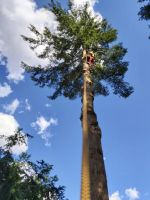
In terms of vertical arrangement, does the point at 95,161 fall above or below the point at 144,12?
below

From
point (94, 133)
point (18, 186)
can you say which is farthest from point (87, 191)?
point (18, 186)

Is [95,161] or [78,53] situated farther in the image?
[78,53]

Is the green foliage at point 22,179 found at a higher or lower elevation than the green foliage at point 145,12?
lower

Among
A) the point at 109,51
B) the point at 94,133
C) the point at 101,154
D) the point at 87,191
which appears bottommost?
the point at 87,191

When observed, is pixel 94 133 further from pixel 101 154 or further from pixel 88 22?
pixel 88 22

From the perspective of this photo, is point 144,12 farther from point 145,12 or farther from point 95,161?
point 95,161

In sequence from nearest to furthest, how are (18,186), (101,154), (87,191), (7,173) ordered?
(87,191)
(101,154)
(18,186)
(7,173)

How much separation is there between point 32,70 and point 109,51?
447 cm

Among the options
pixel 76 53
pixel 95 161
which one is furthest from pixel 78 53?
pixel 95 161

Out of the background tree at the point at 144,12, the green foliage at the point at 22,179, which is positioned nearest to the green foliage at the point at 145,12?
the background tree at the point at 144,12

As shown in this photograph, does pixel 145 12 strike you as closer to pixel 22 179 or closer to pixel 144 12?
pixel 144 12

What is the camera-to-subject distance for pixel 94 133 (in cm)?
1077

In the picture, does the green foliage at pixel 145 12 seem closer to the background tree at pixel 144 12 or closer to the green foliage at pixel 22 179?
the background tree at pixel 144 12

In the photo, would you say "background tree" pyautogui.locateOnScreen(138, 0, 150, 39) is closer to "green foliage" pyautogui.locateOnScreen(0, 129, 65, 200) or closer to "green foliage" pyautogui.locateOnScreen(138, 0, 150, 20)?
"green foliage" pyautogui.locateOnScreen(138, 0, 150, 20)
